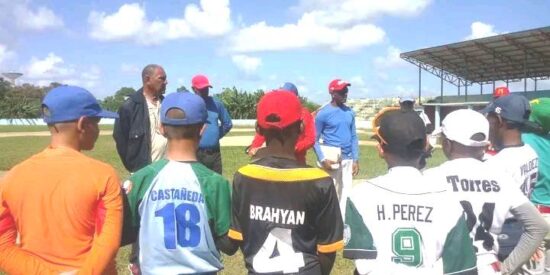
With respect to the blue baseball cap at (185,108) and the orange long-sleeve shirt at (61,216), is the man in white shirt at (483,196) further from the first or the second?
the orange long-sleeve shirt at (61,216)

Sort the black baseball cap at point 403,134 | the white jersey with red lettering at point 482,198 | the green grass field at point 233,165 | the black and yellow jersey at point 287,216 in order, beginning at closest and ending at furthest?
the black baseball cap at point 403,134
the black and yellow jersey at point 287,216
the white jersey with red lettering at point 482,198
the green grass field at point 233,165

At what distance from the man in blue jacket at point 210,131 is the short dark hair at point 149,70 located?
1.18m

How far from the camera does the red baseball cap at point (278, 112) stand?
2955 millimetres

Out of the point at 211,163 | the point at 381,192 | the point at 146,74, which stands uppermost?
the point at 146,74

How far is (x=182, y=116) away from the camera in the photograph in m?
3.07

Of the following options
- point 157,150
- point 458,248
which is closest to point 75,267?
point 458,248

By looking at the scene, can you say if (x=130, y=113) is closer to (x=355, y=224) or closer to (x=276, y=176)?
(x=276, y=176)

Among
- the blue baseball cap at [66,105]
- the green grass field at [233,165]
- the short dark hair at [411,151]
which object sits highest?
the blue baseball cap at [66,105]

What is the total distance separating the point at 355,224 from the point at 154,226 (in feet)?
3.49

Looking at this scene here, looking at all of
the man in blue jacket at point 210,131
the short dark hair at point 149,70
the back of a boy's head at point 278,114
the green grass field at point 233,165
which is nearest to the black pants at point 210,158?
the man in blue jacket at point 210,131

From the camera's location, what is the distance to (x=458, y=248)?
2.64 meters

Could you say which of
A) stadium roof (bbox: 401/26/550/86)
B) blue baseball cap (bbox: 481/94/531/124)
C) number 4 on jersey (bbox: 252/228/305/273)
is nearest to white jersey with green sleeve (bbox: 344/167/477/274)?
number 4 on jersey (bbox: 252/228/305/273)

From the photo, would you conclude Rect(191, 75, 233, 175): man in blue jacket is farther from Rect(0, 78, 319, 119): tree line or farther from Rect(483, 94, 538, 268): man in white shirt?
Rect(0, 78, 319, 119): tree line

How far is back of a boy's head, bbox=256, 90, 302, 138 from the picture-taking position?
2.96 metres
